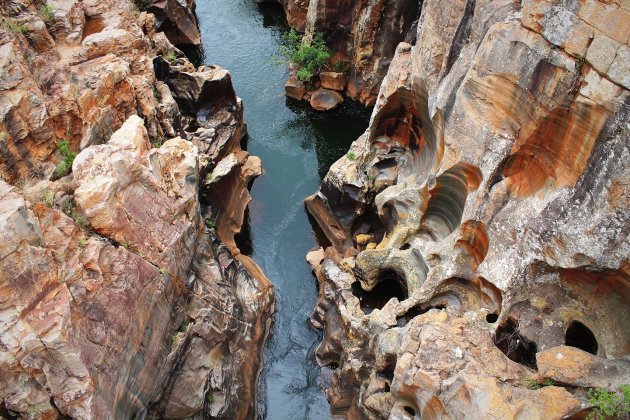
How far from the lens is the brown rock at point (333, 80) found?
22.8 m

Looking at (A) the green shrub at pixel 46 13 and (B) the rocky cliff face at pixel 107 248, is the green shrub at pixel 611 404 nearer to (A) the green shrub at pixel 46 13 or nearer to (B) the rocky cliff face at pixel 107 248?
(B) the rocky cliff face at pixel 107 248

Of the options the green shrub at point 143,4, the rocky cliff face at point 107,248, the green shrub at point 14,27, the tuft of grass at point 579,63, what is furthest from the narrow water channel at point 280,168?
the tuft of grass at point 579,63

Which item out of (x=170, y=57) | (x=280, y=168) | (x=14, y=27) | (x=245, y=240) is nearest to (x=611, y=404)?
(x=245, y=240)

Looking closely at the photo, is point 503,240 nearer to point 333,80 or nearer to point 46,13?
point 46,13

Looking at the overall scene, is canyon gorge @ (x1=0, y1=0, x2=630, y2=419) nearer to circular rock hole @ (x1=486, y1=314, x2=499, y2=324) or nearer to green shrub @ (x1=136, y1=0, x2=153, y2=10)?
circular rock hole @ (x1=486, y1=314, x2=499, y2=324)

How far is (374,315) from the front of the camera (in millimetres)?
12703

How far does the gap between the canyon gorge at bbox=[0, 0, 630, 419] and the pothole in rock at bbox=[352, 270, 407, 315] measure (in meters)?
0.07

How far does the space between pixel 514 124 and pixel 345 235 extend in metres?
7.45

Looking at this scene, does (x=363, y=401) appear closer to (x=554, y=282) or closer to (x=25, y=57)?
(x=554, y=282)

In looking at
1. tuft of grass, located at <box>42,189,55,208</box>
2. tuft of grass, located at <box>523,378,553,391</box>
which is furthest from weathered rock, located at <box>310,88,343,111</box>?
tuft of grass, located at <box>523,378,553,391</box>

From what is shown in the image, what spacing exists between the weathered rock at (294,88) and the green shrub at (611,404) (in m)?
17.9

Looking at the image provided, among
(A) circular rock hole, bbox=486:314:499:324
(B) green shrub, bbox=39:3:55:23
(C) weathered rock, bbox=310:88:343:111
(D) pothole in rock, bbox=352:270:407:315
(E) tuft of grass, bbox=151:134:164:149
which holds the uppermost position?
(B) green shrub, bbox=39:3:55:23

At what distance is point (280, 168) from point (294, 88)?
15.4 feet

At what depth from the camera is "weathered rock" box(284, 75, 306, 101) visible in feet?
75.2
